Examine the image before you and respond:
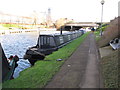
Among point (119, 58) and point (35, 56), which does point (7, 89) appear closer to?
point (119, 58)

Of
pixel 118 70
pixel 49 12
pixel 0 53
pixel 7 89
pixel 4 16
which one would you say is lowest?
pixel 7 89

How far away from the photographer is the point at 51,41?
1346 cm

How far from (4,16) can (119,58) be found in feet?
346

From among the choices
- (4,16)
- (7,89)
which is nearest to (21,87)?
→ (7,89)

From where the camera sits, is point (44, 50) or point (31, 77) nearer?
point (31, 77)

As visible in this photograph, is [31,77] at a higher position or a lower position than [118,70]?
lower

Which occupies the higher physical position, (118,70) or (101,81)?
(118,70)

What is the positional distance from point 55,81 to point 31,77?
124cm

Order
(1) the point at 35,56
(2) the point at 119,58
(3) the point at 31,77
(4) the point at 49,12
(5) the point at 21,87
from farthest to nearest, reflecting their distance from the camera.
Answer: (4) the point at 49,12 < (1) the point at 35,56 < (2) the point at 119,58 < (3) the point at 31,77 < (5) the point at 21,87

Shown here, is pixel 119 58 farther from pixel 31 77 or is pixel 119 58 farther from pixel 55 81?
pixel 31 77

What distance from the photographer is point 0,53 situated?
6516 millimetres

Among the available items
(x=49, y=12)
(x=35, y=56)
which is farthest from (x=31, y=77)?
(x=49, y=12)

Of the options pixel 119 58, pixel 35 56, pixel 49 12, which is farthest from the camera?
pixel 49 12

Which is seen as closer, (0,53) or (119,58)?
(0,53)
